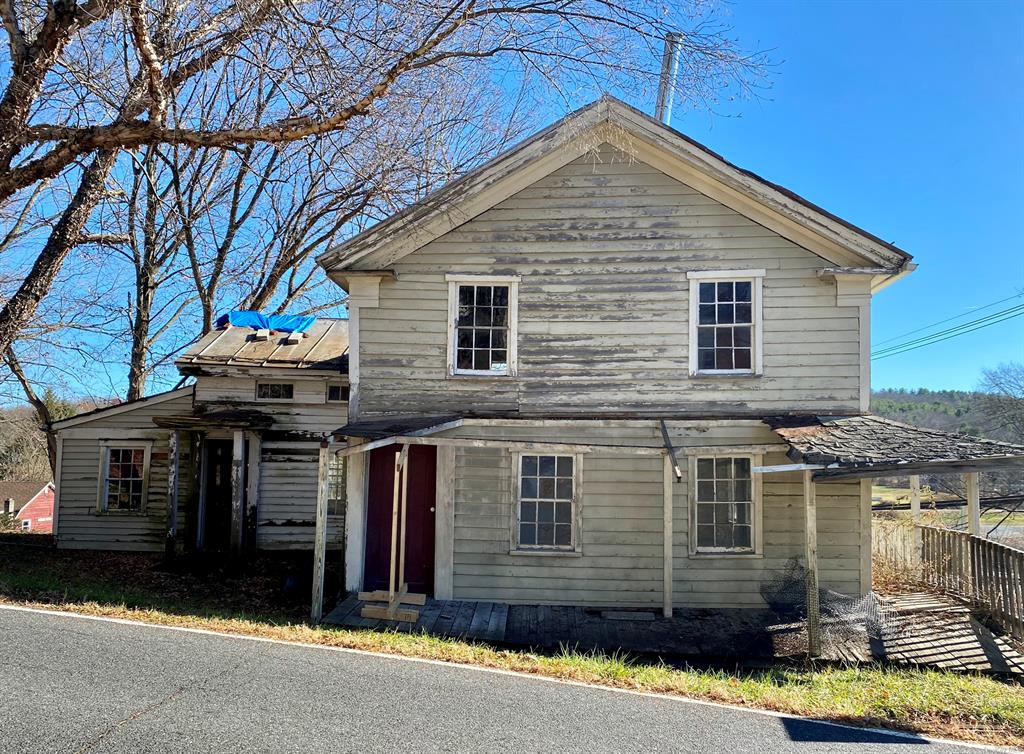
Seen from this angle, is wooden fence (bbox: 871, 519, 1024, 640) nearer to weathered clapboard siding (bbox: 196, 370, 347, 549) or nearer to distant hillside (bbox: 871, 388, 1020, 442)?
distant hillside (bbox: 871, 388, 1020, 442)

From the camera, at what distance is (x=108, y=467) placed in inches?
610

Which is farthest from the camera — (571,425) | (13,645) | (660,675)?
(571,425)

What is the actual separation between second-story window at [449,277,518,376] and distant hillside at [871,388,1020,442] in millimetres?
8533

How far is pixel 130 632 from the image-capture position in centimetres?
698

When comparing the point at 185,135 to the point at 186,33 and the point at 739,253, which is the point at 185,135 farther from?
the point at 739,253

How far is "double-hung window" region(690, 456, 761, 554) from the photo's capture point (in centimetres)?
1053

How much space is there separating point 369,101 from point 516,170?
3.07 m

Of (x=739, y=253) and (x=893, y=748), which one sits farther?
(x=739, y=253)

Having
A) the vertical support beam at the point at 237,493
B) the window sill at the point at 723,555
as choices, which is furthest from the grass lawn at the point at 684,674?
the vertical support beam at the point at 237,493

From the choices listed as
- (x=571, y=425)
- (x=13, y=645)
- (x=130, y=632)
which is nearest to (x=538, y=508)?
(x=571, y=425)

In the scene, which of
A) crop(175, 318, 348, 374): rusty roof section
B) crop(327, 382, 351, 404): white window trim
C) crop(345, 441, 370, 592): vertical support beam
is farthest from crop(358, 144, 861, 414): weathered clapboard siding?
crop(175, 318, 348, 374): rusty roof section

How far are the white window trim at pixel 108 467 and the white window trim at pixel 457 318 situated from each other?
8711 millimetres

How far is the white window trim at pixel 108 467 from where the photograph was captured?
50.5 ft

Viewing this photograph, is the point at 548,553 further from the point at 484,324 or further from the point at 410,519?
the point at 484,324
